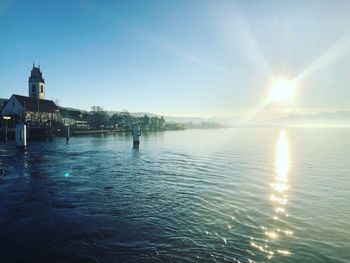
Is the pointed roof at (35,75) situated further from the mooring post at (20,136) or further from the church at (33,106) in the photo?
the mooring post at (20,136)

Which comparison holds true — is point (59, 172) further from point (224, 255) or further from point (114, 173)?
point (224, 255)

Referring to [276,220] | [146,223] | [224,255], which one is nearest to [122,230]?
[146,223]

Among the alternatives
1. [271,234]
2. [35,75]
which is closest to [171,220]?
[271,234]

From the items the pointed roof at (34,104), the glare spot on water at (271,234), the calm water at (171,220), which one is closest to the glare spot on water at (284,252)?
the calm water at (171,220)

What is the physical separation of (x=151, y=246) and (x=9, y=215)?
798 centimetres

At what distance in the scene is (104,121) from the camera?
194 metres

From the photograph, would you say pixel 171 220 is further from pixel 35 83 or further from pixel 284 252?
pixel 35 83

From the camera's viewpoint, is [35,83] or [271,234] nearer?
[271,234]

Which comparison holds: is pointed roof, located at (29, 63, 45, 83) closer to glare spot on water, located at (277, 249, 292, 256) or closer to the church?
the church

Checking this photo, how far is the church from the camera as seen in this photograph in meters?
114

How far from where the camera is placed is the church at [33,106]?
11400 cm

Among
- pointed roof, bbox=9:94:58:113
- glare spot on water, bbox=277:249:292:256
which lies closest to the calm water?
glare spot on water, bbox=277:249:292:256

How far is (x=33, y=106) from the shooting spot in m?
122

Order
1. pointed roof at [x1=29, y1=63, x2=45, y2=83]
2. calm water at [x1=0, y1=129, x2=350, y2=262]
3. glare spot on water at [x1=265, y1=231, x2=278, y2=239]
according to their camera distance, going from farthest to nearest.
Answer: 1. pointed roof at [x1=29, y1=63, x2=45, y2=83]
2. glare spot on water at [x1=265, y1=231, x2=278, y2=239]
3. calm water at [x1=0, y1=129, x2=350, y2=262]
